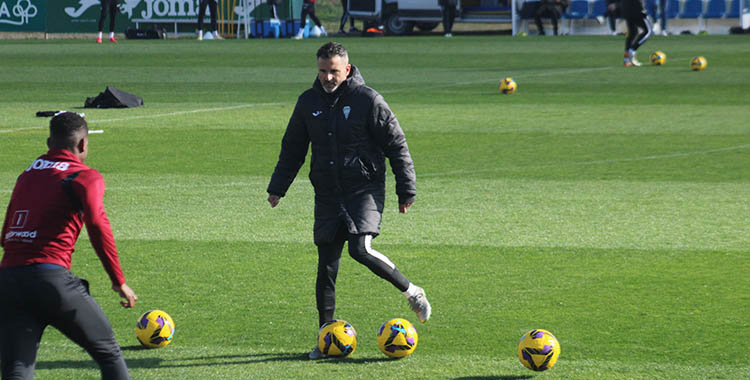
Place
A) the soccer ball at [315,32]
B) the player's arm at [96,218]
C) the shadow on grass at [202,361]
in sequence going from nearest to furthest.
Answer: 1. the player's arm at [96,218]
2. the shadow on grass at [202,361]
3. the soccer ball at [315,32]

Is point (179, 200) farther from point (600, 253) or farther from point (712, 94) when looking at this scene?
point (712, 94)

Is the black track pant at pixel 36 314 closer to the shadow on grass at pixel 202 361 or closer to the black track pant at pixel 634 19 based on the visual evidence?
the shadow on grass at pixel 202 361

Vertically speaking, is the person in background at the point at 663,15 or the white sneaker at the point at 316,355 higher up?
the person in background at the point at 663,15

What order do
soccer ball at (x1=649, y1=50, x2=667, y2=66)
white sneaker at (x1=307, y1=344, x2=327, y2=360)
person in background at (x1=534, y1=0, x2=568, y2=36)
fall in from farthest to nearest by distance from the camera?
1. person in background at (x1=534, y1=0, x2=568, y2=36)
2. soccer ball at (x1=649, y1=50, x2=667, y2=66)
3. white sneaker at (x1=307, y1=344, x2=327, y2=360)

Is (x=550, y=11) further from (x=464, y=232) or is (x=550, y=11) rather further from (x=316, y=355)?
(x=316, y=355)

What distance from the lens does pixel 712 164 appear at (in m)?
14.8

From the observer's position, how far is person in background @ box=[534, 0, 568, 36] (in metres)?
43.0

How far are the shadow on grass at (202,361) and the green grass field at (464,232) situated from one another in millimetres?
21

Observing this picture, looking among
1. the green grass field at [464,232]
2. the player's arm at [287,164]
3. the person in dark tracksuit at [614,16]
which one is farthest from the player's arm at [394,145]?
the person in dark tracksuit at [614,16]

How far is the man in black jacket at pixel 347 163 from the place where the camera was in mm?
7051

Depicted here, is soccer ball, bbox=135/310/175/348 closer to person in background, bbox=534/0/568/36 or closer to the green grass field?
the green grass field

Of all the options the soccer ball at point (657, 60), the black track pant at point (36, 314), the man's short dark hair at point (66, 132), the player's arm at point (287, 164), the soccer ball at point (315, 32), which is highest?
the man's short dark hair at point (66, 132)

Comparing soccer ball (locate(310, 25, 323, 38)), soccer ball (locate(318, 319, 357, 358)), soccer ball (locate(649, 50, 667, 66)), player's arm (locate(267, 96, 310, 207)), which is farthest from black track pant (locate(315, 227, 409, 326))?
soccer ball (locate(310, 25, 323, 38))

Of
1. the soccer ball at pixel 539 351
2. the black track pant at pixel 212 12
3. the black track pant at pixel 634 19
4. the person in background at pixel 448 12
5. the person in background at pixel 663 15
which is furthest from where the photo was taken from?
the person in background at pixel 448 12
